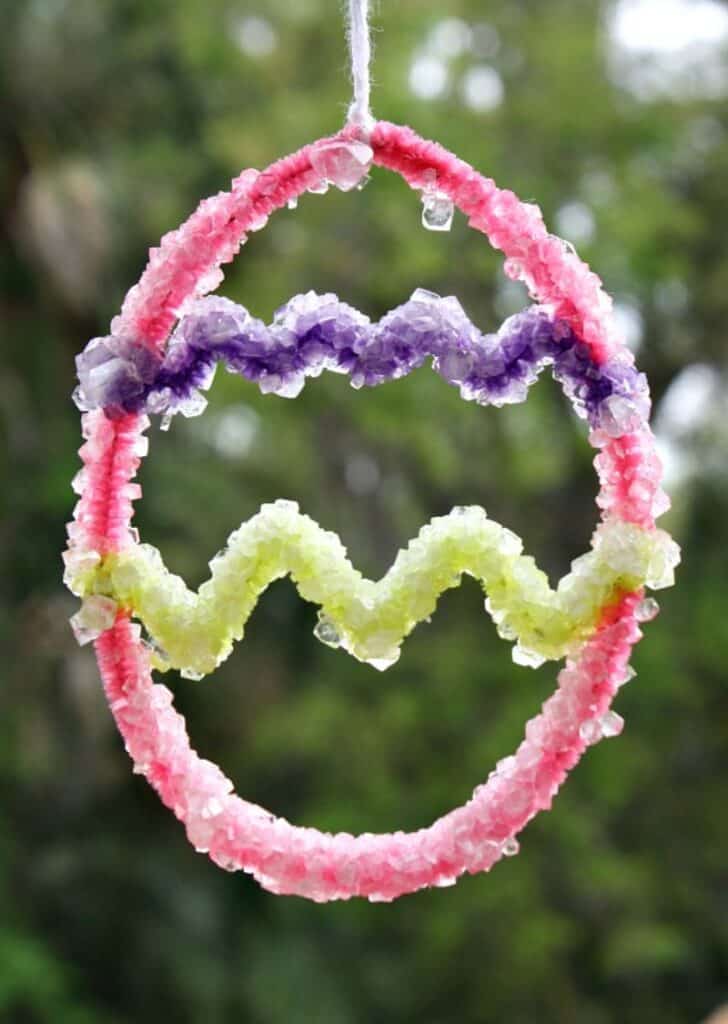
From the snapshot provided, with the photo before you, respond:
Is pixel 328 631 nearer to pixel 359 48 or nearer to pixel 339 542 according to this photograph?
pixel 339 542

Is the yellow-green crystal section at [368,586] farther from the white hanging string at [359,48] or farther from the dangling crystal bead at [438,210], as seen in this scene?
the white hanging string at [359,48]

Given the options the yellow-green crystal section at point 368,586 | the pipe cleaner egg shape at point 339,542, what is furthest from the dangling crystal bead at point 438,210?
the yellow-green crystal section at point 368,586

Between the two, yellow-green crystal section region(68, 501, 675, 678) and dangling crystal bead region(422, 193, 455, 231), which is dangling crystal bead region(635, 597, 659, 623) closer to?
yellow-green crystal section region(68, 501, 675, 678)

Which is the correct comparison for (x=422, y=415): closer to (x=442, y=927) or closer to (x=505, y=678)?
(x=505, y=678)

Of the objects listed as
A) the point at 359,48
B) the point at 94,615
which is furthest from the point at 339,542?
the point at 359,48

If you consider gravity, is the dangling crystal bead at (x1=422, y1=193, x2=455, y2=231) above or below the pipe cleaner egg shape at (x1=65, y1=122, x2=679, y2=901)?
above

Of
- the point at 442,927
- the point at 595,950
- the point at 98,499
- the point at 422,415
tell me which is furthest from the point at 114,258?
the point at 98,499

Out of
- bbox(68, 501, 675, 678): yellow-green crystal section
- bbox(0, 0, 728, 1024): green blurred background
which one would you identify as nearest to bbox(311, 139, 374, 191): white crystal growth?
bbox(68, 501, 675, 678): yellow-green crystal section

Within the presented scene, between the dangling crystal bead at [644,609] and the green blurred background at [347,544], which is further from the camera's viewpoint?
the green blurred background at [347,544]
